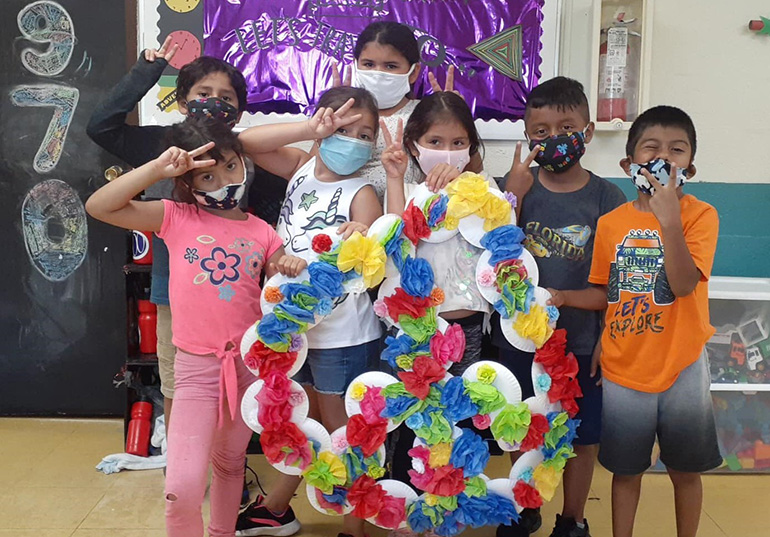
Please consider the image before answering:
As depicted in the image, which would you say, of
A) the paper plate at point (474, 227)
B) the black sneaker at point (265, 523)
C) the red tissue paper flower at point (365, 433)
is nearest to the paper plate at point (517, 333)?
the paper plate at point (474, 227)

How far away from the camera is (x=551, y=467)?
78.9 inches

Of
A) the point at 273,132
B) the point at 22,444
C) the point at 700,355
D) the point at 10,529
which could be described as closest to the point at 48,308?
the point at 22,444

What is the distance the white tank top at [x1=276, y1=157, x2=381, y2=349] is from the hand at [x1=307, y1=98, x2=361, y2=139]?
0.52 feet

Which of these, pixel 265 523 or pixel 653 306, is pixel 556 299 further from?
pixel 265 523

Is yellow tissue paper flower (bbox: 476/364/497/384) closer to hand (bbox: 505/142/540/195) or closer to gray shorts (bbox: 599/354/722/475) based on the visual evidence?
gray shorts (bbox: 599/354/722/475)

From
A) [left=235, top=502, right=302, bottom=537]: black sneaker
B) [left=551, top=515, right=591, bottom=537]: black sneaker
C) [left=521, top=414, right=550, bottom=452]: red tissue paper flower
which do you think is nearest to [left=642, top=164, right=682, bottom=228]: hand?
[left=521, top=414, right=550, bottom=452]: red tissue paper flower

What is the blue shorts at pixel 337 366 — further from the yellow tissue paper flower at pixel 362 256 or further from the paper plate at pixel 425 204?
the paper plate at pixel 425 204

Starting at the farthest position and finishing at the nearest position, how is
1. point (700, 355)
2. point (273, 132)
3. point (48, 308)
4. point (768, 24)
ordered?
point (48, 308)
point (768, 24)
point (273, 132)
point (700, 355)

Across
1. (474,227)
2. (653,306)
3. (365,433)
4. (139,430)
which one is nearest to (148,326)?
(139,430)

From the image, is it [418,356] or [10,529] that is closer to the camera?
[418,356]

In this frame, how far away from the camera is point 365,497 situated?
77.1 inches

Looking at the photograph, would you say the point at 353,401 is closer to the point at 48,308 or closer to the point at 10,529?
the point at 10,529

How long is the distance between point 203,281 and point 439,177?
759 millimetres

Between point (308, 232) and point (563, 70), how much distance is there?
1.71 metres
